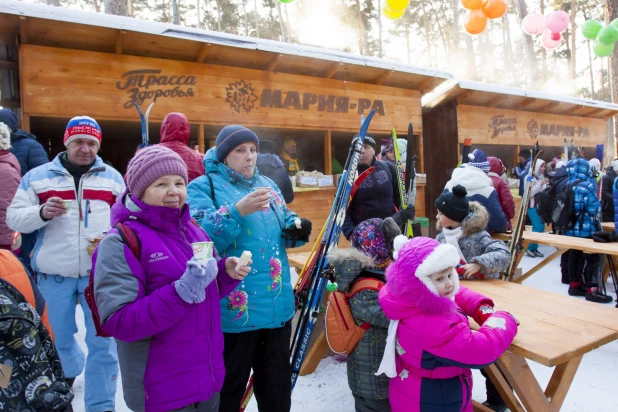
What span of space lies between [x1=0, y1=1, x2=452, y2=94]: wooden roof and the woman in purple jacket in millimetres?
4473

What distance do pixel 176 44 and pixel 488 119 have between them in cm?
793

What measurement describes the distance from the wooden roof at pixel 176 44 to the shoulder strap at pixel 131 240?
457 centimetres

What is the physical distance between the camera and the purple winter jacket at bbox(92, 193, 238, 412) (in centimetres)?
138

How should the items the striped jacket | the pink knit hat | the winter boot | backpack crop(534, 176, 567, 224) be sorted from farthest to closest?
backpack crop(534, 176, 567, 224), the winter boot, the striped jacket, the pink knit hat

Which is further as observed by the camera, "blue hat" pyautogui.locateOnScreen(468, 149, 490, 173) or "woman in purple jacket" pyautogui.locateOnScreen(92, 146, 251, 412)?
"blue hat" pyautogui.locateOnScreen(468, 149, 490, 173)

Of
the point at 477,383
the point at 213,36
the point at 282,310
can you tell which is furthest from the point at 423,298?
the point at 213,36

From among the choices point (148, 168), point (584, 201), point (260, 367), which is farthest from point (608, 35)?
point (148, 168)

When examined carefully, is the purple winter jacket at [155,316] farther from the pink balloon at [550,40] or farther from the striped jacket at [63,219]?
the pink balloon at [550,40]

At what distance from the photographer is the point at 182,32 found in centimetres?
555

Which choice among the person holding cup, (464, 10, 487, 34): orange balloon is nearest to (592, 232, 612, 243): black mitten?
the person holding cup

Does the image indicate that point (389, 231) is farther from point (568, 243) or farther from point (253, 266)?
point (568, 243)

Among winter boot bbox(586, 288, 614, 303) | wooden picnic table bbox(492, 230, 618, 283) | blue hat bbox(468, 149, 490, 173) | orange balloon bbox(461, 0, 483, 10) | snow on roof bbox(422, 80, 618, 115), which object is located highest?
orange balloon bbox(461, 0, 483, 10)

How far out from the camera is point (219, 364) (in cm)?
163

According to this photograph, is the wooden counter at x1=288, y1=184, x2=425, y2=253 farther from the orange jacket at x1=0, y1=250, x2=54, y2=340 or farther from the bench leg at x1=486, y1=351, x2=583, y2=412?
the orange jacket at x1=0, y1=250, x2=54, y2=340
